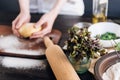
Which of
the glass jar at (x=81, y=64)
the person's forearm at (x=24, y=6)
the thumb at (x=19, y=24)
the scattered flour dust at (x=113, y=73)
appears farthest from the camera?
the person's forearm at (x=24, y=6)

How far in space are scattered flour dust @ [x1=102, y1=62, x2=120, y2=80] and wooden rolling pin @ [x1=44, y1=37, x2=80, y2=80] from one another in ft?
0.27

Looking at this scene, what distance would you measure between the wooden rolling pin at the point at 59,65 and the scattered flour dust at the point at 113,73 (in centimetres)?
8

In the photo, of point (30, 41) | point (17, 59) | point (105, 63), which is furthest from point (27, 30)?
point (105, 63)

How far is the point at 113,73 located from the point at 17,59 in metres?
0.38

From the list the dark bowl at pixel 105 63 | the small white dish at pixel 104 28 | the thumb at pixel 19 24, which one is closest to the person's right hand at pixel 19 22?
the thumb at pixel 19 24

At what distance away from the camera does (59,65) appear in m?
0.79

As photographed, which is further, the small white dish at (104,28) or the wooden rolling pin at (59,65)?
the small white dish at (104,28)

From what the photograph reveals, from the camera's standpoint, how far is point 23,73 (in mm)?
860

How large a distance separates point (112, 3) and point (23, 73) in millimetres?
868

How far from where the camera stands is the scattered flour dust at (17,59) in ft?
2.95

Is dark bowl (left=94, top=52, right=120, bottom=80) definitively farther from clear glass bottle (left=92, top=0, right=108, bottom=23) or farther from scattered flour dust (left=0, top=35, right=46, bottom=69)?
clear glass bottle (left=92, top=0, right=108, bottom=23)

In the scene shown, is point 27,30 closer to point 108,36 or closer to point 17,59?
point 17,59

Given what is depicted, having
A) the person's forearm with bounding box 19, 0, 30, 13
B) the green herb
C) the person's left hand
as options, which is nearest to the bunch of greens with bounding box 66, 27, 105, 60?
the green herb

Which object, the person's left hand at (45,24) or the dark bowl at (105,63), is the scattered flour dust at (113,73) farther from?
the person's left hand at (45,24)
